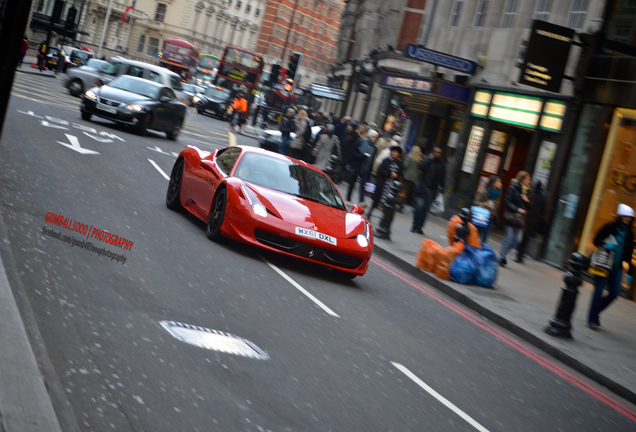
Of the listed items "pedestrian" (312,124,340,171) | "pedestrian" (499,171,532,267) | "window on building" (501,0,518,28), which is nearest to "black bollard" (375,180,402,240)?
"pedestrian" (499,171,532,267)

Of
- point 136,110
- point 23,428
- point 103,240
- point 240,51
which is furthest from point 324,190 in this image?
point 240,51

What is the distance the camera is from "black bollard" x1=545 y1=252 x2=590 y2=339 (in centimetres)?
965

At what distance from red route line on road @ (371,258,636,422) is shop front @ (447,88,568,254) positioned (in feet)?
25.8

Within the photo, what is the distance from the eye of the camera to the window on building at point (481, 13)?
23191mm

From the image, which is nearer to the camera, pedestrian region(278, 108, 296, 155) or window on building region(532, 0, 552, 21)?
window on building region(532, 0, 552, 21)

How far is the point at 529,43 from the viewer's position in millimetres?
16375

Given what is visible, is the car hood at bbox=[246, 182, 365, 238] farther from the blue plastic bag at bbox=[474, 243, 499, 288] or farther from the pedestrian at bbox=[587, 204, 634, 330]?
the pedestrian at bbox=[587, 204, 634, 330]

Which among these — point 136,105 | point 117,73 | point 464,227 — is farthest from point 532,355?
point 117,73

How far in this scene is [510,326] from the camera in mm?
9961

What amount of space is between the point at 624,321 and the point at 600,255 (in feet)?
6.29

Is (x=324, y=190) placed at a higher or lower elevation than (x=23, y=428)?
higher

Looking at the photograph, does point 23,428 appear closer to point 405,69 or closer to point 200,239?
point 200,239

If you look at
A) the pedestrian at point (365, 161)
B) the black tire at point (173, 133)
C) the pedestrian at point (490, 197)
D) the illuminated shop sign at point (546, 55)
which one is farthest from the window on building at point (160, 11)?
the pedestrian at point (490, 197)

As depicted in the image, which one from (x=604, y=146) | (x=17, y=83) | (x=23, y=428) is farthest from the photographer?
(x=17, y=83)
